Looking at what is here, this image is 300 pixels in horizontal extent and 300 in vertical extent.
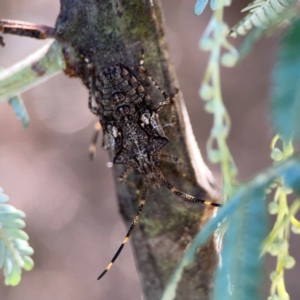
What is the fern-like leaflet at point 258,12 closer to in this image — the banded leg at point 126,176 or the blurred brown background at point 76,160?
the banded leg at point 126,176

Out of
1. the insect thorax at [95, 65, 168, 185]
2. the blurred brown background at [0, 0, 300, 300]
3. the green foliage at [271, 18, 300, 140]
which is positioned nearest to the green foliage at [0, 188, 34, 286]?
the insect thorax at [95, 65, 168, 185]

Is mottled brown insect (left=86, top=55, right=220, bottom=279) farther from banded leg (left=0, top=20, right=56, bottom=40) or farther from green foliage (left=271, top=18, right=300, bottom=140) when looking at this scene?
green foliage (left=271, top=18, right=300, bottom=140)

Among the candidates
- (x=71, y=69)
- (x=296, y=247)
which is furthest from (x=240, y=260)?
(x=296, y=247)

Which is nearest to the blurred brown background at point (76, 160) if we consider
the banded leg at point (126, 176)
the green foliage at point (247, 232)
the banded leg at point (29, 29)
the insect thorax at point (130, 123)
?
the insect thorax at point (130, 123)

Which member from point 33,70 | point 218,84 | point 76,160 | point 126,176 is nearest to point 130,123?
point 126,176

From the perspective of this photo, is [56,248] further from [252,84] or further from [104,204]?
[252,84]

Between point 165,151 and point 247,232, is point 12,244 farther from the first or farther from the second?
point 247,232
